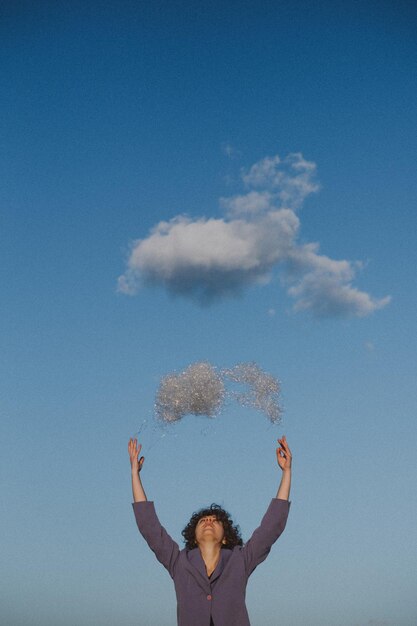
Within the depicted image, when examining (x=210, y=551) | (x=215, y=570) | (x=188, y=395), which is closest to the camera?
(x=215, y=570)

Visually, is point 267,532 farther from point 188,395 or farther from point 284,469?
point 188,395

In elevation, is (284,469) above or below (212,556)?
above

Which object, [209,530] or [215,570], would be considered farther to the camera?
[209,530]

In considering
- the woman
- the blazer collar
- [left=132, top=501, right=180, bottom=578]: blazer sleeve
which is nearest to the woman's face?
the woman

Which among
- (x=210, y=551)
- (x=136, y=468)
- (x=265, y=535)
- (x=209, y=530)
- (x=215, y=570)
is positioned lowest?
(x=215, y=570)

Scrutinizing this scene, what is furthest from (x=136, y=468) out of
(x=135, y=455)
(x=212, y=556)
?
(x=212, y=556)

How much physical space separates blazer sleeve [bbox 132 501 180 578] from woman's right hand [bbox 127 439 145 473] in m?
0.55

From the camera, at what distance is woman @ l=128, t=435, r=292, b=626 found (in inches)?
352

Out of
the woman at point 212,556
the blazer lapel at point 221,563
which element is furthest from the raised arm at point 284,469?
the blazer lapel at point 221,563

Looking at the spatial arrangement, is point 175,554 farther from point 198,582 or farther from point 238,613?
point 238,613

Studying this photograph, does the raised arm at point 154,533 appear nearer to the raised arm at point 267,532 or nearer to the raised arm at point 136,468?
the raised arm at point 136,468

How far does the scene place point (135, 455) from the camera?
10.1 metres

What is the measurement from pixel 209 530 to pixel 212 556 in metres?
0.45

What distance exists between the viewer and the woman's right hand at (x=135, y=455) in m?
10.0
